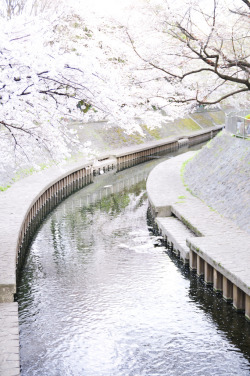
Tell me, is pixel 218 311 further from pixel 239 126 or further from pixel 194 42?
pixel 239 126

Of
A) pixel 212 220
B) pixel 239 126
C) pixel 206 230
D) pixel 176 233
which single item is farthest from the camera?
pixel 239 126

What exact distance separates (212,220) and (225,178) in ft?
12.1

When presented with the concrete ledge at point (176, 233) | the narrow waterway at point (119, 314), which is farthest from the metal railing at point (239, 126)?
the narrow waterway at point (119, 314)

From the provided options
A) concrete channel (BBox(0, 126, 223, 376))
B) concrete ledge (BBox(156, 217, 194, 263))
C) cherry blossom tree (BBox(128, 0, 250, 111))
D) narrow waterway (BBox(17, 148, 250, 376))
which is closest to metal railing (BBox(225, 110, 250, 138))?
cherry blossom tree (BBox(128, 0, 250, 111))

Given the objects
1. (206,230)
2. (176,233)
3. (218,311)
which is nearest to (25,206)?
(176,233)

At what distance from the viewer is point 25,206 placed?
21.2 metres

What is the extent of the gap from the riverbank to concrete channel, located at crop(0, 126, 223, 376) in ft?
16.3

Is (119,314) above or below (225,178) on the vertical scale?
below

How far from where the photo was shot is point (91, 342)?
11492 mm

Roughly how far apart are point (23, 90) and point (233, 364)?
7119 millimetres

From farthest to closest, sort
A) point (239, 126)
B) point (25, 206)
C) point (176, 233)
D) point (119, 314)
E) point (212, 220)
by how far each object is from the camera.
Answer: point (239, 126) → point (25, 206) → point (176, 233) → point (212, 220) → point (119, 314)

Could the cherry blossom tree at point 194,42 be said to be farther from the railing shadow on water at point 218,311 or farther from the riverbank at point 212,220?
the railing shadow on water at point 218,311

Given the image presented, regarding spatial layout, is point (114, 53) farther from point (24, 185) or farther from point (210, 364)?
point (210, 364)

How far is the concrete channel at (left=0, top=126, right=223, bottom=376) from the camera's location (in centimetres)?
1038
